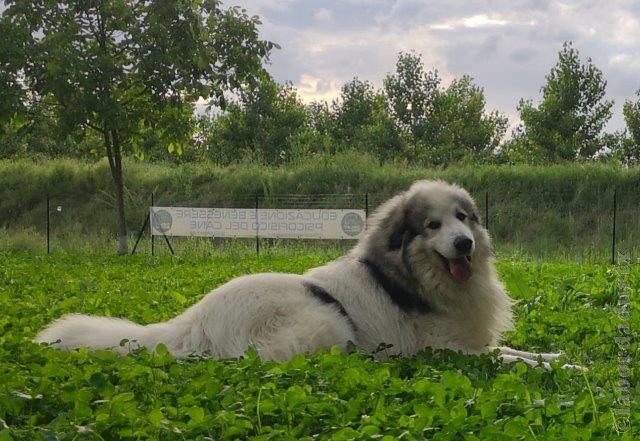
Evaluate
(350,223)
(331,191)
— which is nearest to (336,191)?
(331,191)

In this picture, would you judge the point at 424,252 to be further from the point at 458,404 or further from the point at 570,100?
the point at 570,100

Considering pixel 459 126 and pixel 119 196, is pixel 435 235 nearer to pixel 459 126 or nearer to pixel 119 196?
pixel 119 196

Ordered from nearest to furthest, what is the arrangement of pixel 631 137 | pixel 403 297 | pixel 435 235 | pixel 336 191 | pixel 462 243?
pixel 462 243
pixel 435 235
pixel 403 297
pixel 336 191
pixel 631 137

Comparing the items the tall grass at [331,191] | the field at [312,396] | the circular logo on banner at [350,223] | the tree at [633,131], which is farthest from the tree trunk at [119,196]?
the tree at [633,131]

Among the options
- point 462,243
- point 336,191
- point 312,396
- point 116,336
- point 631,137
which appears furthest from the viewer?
point 631,137

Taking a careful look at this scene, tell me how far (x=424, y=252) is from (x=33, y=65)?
53.4 ft

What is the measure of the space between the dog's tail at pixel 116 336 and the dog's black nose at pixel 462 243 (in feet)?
6.95

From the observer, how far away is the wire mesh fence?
69.5 feet

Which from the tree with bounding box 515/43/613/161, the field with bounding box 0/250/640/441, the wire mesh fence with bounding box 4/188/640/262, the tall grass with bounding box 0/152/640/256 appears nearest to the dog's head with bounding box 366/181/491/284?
the field with bounding box 0/250/640/441

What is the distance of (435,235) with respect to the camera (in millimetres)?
5852

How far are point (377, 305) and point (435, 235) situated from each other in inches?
29.3

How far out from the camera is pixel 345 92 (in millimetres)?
52375

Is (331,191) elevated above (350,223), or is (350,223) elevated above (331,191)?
(331,191)

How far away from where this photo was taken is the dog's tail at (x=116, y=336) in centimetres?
539
